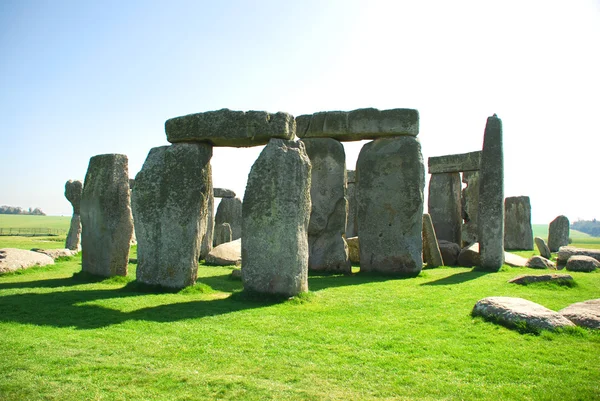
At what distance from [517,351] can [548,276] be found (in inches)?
195

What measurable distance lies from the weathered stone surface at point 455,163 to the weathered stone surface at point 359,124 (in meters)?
6.58

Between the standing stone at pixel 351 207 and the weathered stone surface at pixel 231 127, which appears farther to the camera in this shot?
the standing stone at pixel 351 207

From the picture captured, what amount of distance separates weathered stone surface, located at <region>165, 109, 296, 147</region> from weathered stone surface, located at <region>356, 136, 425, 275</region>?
15.2 ft

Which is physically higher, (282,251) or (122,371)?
(282,251)

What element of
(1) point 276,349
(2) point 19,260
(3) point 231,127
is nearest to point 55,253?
(2) point 19,260

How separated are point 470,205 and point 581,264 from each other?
8.05 metres

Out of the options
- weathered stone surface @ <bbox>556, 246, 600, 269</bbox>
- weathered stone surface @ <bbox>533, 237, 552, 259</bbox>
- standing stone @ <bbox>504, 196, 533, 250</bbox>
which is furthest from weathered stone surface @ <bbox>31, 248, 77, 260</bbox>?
standing stone @ <bbox>504, 196, 533, 250</bbox>

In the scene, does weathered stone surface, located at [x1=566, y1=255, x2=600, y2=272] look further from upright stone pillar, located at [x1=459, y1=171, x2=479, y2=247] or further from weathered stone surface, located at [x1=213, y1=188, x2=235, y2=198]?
weathered stone surface, located at [x1=213, y1=188, x2=235, y2=198]

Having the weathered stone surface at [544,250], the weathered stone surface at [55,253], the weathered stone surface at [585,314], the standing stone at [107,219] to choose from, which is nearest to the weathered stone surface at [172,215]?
the standing stone at [107,219]

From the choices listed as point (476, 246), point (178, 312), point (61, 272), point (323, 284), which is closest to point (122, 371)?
point (178, 312)

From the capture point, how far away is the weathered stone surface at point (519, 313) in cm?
594

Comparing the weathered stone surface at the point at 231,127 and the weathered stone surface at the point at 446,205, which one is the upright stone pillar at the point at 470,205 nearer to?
the weathered stone surface at the point at 446,205

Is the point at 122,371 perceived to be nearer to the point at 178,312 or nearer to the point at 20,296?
the point at 178,312

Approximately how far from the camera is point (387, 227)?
41.0 feet
